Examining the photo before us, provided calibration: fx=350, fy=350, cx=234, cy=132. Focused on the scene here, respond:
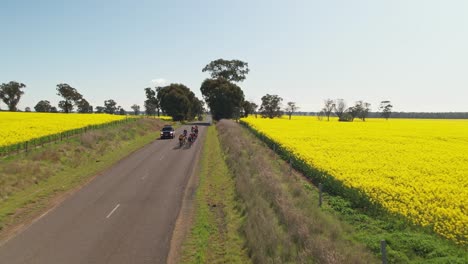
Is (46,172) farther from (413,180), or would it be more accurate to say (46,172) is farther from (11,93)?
(11,93)

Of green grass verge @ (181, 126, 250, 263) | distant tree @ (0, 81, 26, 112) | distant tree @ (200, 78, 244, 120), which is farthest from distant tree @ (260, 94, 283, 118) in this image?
green grass verge @ (181, 126, 250, 263)

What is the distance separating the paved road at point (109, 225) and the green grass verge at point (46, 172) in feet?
4.70

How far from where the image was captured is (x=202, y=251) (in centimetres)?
1216

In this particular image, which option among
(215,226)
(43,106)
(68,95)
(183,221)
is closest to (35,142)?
(183,221)

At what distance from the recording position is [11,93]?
14288cm

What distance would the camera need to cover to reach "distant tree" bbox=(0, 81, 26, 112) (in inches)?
5561

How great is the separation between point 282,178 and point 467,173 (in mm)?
11241

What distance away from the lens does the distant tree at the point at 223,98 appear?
10325cm

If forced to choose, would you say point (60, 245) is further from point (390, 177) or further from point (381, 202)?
point (390, 177)

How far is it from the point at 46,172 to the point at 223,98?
80.2 m

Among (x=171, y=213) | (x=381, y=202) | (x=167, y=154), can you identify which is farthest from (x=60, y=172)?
(x=381, y=202)

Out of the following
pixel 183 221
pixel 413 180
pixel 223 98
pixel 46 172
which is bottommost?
pixel 183 221

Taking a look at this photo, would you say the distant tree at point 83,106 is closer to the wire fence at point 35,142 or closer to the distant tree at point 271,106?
the distant tree at point 271,106

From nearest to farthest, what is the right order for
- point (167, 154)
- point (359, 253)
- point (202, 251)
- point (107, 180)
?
point (359, 253) → point (202, 251) → point (107, 180) → point (167, 154)
